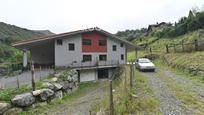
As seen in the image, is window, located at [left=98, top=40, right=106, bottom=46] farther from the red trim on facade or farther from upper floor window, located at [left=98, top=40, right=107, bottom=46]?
the red trim on facade

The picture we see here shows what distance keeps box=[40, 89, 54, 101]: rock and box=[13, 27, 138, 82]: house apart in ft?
38.6

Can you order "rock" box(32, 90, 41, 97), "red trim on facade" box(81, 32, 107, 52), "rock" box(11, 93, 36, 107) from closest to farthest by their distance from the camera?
"rock" box(11, 93, 36, 107) < "rock" box(32, 90, 41, 97) < "red trim on facade" box(81, 32, 107, 52)

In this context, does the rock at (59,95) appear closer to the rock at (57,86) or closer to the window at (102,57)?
the rock at (57,86)

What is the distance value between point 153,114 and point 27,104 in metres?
11.3

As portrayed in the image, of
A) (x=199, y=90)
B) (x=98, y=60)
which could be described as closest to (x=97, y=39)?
(x=98, y=60)

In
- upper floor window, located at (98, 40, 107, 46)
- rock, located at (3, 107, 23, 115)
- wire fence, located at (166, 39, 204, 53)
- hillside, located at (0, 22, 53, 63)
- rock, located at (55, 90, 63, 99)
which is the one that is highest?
hillside, located at (0, 22, 53, 63)

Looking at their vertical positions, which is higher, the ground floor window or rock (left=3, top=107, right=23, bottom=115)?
the ground floor window

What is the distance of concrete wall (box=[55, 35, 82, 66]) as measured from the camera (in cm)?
3250

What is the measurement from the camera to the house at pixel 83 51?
32500mm

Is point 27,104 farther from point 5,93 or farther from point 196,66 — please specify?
point 196,66

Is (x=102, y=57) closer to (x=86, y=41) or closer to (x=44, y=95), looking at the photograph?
(x=86, y=41)

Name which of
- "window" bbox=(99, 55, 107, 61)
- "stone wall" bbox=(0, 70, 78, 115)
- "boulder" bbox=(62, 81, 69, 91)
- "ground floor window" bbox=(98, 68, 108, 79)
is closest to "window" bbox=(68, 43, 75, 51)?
"window" bbox=(99, 55, 107, 61)

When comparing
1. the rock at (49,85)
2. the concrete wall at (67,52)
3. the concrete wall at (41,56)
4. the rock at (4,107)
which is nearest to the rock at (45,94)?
the rock at (49,85)

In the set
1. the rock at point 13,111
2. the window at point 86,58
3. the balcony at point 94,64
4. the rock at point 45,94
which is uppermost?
the window at point 86,58
